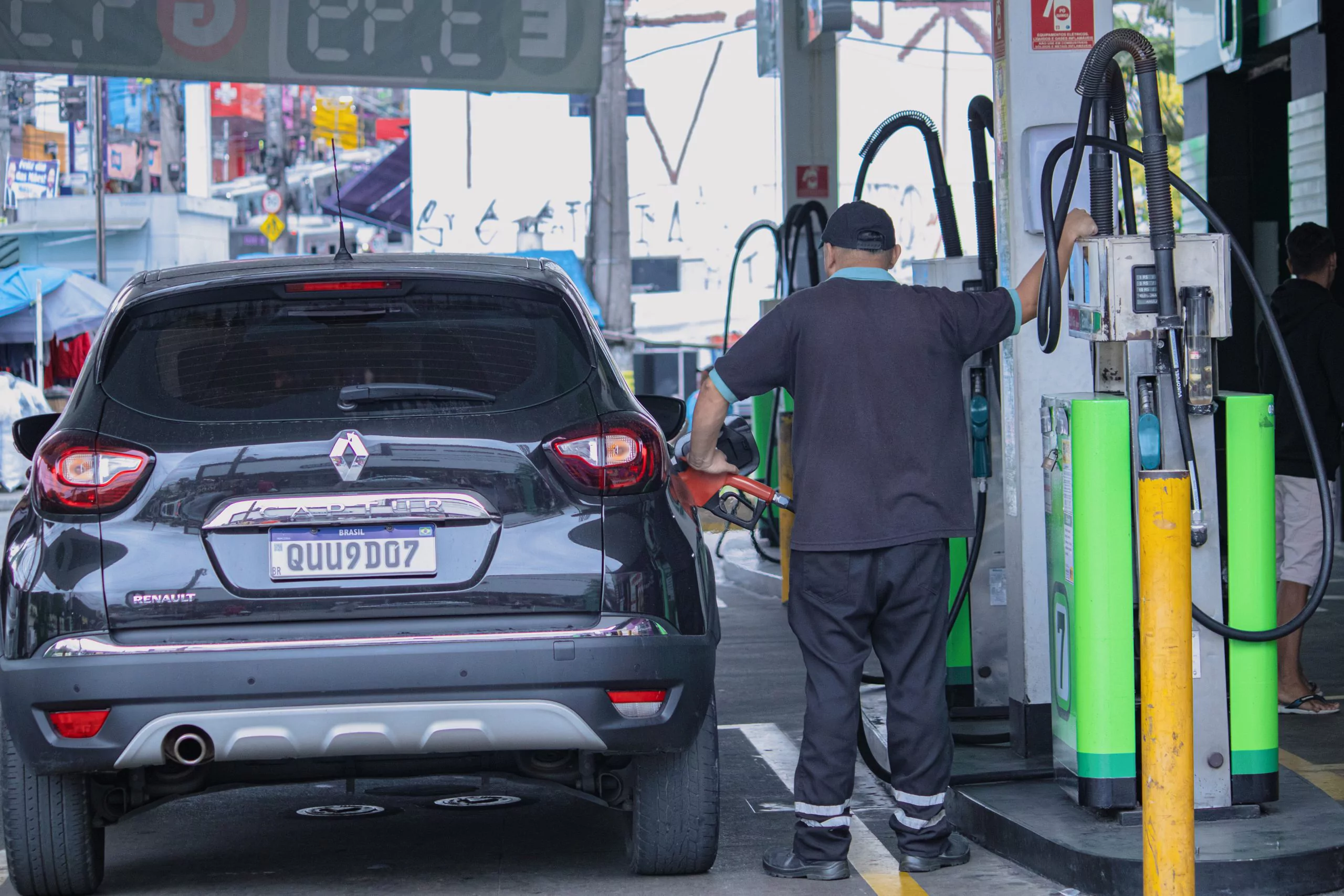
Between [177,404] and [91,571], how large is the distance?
0.46 metres

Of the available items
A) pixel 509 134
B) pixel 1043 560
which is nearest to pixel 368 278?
pixel 1043 560

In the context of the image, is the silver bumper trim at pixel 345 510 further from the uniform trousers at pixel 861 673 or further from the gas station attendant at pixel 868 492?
the uniform trousers at pixel 861 673

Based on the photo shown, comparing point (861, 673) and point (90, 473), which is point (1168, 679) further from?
point (90, 473)

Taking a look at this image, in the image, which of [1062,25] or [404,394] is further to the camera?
[1062,25]

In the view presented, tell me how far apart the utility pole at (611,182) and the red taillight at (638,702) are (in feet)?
66.1

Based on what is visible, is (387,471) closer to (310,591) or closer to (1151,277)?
(310,591)

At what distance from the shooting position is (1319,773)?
5812 millimetres

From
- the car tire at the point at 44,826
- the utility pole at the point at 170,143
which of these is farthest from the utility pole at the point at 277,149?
the car tire at the point at 44,826

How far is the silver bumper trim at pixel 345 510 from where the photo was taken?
4.09 meters

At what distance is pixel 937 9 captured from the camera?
1673 inches

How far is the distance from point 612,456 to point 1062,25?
Result: 2.43m

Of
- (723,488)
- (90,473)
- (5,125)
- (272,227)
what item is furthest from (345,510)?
(5,125)

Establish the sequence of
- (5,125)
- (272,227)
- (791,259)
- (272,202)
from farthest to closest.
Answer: (272,202), (5,125), (272,227), (791,259)

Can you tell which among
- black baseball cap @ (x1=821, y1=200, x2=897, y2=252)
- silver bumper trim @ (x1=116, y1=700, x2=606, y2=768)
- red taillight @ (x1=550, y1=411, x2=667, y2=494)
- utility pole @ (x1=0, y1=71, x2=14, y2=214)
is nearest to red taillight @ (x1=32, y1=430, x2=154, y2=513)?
silver bumper trim @ (x1=116, y1=700, x2=606, y2=768)
